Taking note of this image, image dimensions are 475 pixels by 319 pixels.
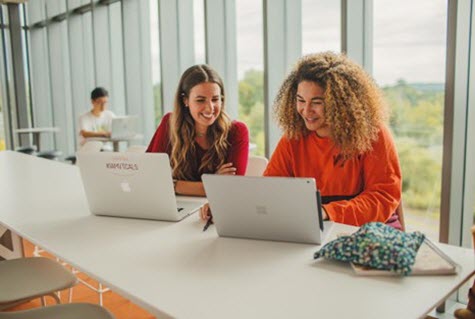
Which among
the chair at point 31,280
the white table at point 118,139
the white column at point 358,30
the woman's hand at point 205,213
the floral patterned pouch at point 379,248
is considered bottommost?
the chair at point 31,280

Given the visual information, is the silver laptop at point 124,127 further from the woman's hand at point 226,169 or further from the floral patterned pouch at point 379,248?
the floral patterned pouch at point 379,248

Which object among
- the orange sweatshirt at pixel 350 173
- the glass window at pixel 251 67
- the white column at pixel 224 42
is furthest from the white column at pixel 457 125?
the white column at pixel 224 42

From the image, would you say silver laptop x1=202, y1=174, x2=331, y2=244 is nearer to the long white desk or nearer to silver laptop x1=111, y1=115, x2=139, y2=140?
the long white desk

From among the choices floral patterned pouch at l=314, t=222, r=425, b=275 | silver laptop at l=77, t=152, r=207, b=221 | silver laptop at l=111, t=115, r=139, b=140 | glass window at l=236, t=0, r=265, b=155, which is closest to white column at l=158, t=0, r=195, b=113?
silver laptop at l=111, t=115, r=139, b=140

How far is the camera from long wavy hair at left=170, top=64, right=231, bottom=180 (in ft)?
7.50

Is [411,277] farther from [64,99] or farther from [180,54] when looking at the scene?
[64,99]

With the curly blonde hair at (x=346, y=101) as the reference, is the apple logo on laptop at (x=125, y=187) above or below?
below

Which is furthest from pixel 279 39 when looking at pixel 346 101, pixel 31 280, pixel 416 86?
pixel 31 280

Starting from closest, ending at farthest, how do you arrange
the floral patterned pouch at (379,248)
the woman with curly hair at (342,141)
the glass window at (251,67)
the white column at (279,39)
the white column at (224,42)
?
the floral patterned pouch at (379,248) → the woman with curly hair at (342,141) → the white column at (279,39) → the glass window at (251,67) → the white column at (224,42)

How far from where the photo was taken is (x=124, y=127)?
17.3 ft

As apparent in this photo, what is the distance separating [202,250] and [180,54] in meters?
3.83

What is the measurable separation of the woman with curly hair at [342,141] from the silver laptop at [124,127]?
3.53m

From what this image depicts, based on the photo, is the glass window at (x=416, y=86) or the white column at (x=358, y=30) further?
the white column at (x=358, y=30)

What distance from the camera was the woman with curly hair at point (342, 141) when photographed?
5.78 ft
